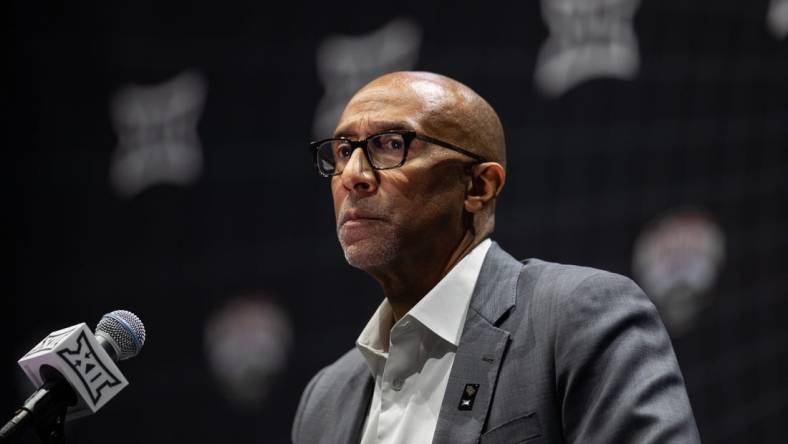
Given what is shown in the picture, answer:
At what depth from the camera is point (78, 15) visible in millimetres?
3348

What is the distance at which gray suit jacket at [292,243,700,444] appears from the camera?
1.60m

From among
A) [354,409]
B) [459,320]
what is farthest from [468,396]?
[354,409]

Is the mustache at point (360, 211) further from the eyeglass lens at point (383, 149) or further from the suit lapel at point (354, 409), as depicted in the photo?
the suit lapel at point (354, 409)

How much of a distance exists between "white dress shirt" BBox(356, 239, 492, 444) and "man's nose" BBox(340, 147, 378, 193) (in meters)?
0.27

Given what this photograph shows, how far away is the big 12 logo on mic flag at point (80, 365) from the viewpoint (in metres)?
1.42

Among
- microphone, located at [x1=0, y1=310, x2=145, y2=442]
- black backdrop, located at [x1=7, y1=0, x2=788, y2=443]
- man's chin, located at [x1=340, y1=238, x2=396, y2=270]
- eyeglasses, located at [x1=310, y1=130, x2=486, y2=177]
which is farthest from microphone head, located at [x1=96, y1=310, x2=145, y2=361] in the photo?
black backdrop, located at [x1=7, y1=0, x2=788, y2=443]

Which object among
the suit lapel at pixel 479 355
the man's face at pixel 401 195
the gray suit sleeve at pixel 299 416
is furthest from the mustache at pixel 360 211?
the gray suit sleeve at pixel 299 416

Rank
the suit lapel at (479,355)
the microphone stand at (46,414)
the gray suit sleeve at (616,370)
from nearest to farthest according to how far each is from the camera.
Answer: the microphone stand at (46,414) < the gray suit sleeve at (616,370) < the suit lapel at (479,355)

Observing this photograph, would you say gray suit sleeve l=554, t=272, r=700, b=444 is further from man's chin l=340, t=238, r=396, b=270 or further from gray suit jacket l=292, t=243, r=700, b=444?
man's chin l=340, t=238, r=396, b=270

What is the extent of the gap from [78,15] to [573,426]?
2.54 metres

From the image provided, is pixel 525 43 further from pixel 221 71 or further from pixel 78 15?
pixel 78 15

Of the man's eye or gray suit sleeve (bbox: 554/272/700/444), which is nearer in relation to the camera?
gray suit sleeve (bbox: 554/272/700/444)

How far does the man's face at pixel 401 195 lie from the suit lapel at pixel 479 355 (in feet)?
0.53

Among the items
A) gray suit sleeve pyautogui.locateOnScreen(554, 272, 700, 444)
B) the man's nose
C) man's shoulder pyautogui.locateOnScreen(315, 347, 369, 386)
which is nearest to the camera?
gray suit sleeve pyautogui.locateOnScreen(554, 272, 700, 444)
